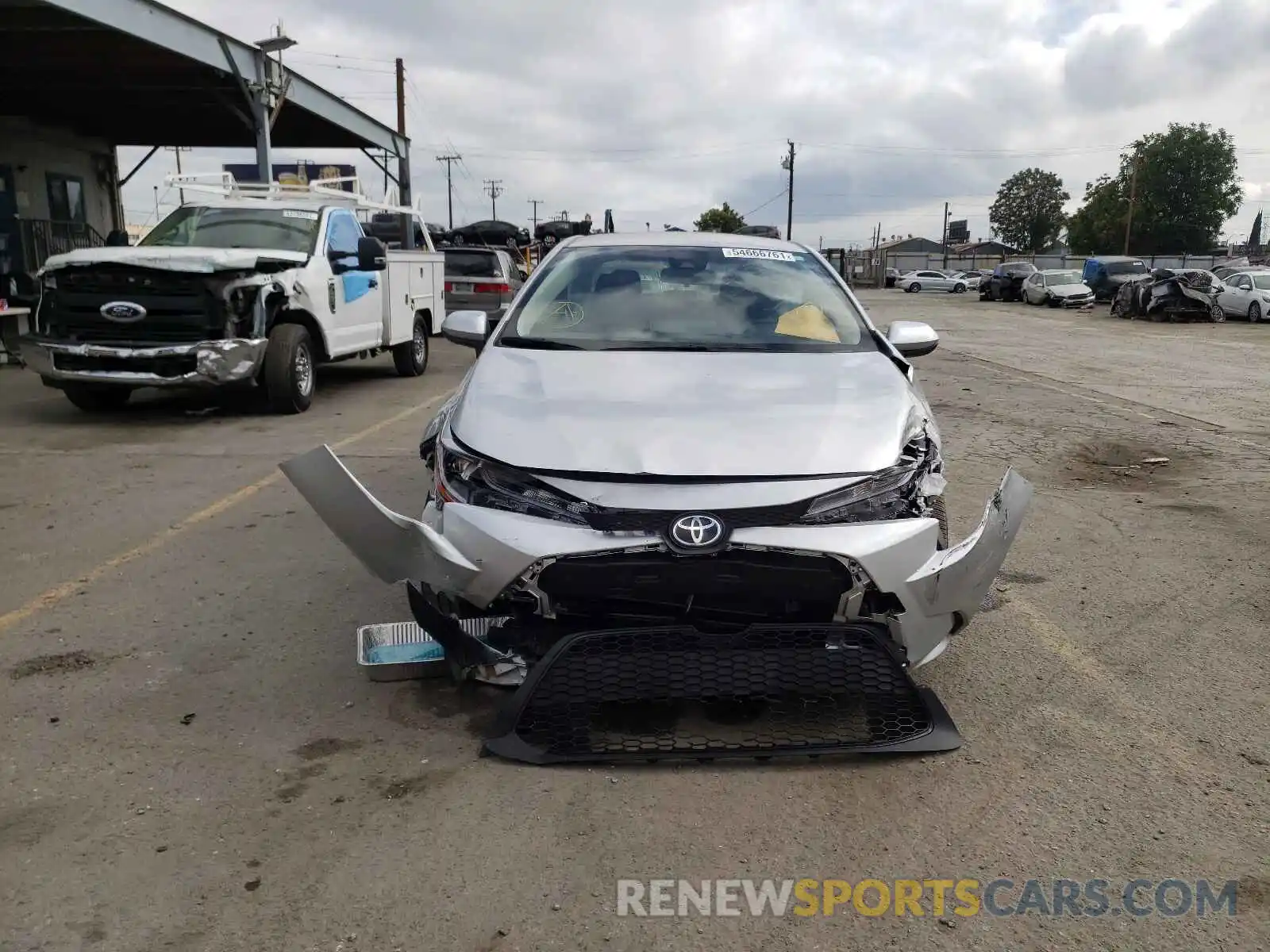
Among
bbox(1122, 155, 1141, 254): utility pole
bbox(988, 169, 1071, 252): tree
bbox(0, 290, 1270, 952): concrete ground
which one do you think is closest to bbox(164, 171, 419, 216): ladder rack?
bbox(0, 290, 1270, 952): concrete ground

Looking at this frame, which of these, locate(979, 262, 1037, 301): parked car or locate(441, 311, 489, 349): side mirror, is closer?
locate(441, 311, 489, 349): side mirror

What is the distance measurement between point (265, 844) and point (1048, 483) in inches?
239

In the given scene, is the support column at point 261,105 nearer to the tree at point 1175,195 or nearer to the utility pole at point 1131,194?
the utility pole at point 1131,194

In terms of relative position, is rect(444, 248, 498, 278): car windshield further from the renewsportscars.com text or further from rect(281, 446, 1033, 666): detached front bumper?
the renewsportscars.com text

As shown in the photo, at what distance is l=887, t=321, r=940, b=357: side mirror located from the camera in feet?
15.2

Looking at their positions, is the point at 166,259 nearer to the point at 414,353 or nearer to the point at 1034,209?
the point at 414,353

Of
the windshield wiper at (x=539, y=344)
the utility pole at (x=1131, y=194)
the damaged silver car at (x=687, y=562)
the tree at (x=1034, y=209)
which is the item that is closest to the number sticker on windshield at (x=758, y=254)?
the windshield wiper at (x=539, y=344)

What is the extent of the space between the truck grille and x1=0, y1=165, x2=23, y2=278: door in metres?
11.1

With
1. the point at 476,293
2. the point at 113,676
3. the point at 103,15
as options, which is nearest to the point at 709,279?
the point at 113,676

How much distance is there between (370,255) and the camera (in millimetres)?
10062

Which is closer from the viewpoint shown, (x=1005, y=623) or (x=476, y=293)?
(x=1005, y=623)

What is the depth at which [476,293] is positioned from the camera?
16.7 meters

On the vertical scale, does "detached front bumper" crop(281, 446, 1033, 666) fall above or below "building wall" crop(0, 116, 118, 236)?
below

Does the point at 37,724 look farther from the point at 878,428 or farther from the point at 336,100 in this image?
the point at 336,100
